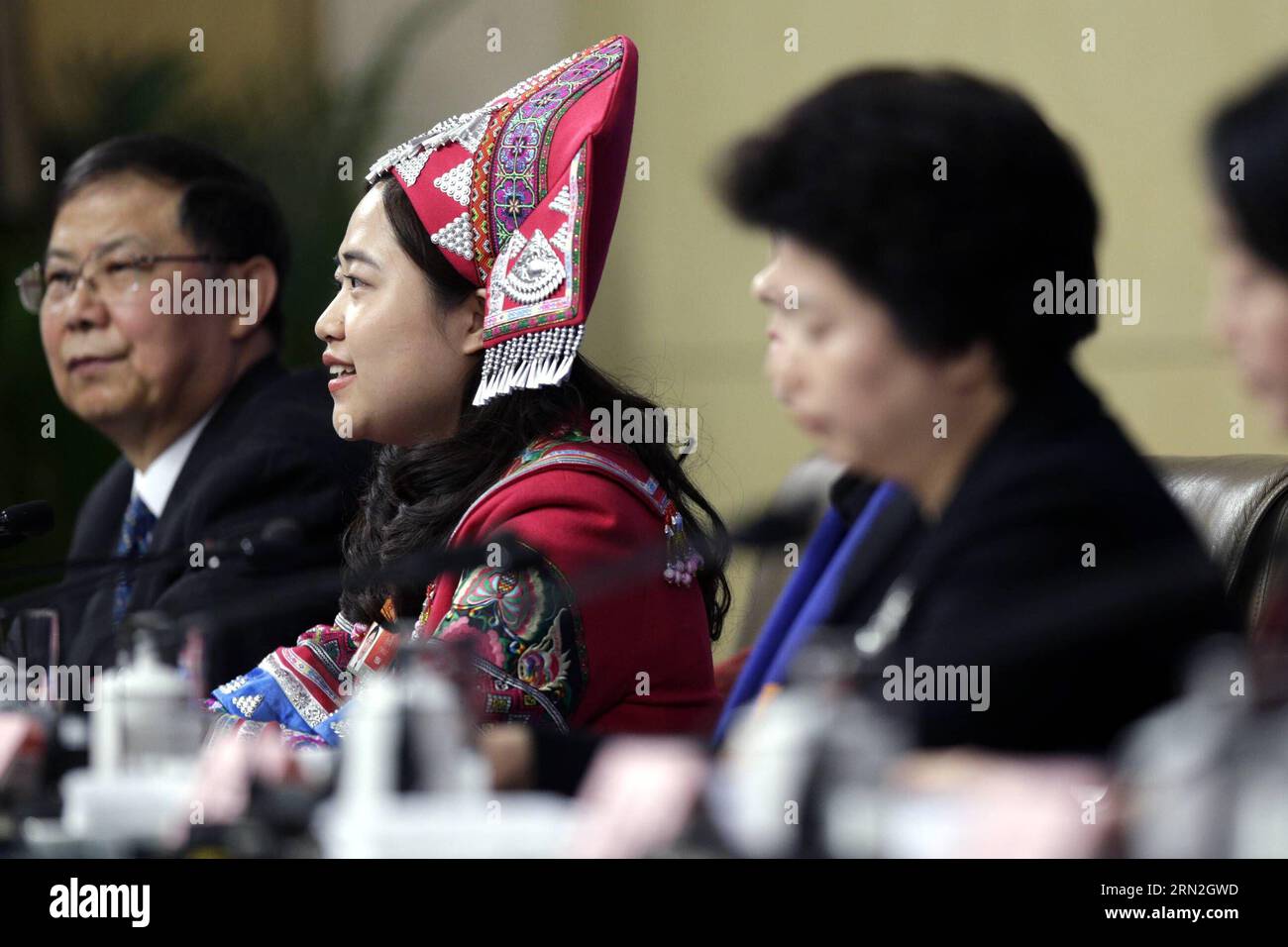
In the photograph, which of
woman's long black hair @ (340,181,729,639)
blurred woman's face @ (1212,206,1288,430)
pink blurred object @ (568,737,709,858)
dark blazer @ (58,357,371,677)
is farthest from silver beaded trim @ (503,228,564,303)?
pink blurred object @ (568,737,709,858)

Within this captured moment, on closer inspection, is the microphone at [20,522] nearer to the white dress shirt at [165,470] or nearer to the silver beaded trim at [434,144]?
the silver beaded trim at [434,144]

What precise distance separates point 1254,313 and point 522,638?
0.85 meters

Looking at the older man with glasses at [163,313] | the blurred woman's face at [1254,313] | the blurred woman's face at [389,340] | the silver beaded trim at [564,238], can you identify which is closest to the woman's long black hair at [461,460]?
the blurred woman's face at [389,340]

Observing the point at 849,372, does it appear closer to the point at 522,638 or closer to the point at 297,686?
the point at 522,638

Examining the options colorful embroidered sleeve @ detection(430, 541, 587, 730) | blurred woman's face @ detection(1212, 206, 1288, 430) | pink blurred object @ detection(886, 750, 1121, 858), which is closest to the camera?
pink blurred object @ detection(886, 750, 1121, 858)

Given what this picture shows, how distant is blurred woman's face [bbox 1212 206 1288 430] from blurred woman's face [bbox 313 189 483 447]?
1.10 metres

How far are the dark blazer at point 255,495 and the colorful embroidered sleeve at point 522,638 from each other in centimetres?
42

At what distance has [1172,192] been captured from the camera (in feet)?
11.8

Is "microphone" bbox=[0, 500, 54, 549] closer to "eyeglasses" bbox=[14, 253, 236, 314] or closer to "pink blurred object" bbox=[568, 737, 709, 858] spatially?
"eyeglasses" bbox=[14, 253, 236, 314]

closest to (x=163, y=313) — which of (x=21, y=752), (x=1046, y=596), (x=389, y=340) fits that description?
(x=389, y=340)

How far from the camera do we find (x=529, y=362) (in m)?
1.93

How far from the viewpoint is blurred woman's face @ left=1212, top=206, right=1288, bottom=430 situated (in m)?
1.09

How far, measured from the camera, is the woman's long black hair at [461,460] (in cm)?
200
